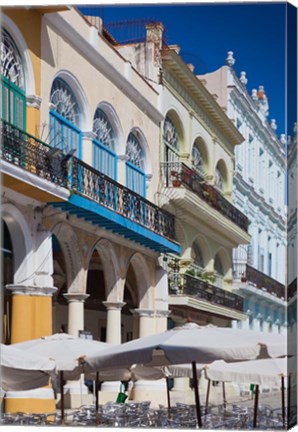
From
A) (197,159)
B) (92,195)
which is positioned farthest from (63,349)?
(197,159)

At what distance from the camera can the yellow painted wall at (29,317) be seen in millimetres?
17109

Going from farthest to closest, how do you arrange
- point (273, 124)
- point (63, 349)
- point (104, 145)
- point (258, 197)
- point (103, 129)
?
point (103, 129)
point (104, 145)
point (258, 197)
point (63, 349)
point (273, 124)

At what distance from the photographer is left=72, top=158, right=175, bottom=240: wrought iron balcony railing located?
17703 millimetres

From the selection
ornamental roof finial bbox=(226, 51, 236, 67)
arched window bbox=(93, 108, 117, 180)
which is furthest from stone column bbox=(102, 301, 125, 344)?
ornamental roof finial bbox=(226, 51, 236, 67)

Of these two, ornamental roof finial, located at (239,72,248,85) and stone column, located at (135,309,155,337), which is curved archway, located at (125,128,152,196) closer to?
stone column, located at (135,309,155,337)

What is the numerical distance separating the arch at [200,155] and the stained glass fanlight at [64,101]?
7.46 ft

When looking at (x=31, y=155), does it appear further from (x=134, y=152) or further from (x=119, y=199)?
(x=134, y=152)

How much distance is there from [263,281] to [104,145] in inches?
140

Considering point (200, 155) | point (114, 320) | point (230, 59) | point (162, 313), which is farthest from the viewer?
point (200, 155)

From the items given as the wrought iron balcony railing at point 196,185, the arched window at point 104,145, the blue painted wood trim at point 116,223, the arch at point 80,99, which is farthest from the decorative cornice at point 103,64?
the blue painted wood trim at point 116,223

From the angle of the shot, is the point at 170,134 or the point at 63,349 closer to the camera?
the point at 63,349

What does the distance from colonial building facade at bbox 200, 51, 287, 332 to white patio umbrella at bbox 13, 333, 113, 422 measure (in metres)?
2.40

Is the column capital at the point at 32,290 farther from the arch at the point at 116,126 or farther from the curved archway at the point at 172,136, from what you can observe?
the curved archway at the point at 172,136

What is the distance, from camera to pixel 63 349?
1656 cm
